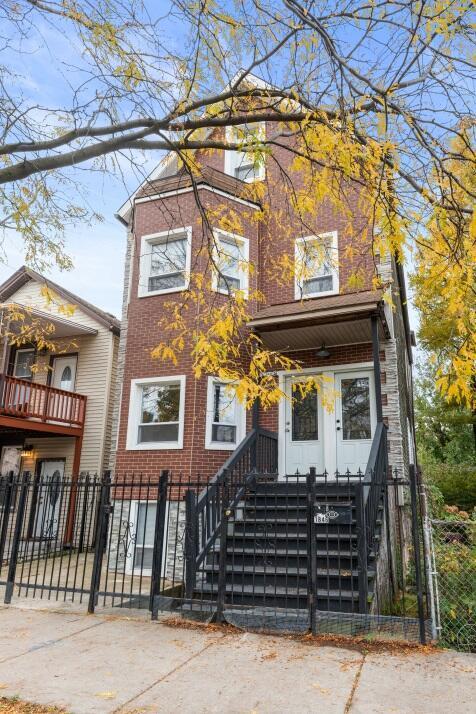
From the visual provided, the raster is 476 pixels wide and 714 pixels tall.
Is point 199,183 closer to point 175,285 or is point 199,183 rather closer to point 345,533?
point 175,285

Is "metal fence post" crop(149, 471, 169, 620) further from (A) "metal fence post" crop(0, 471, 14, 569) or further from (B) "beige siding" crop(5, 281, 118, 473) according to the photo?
(B) "beige siding" crop(5, 281, 118, 473)

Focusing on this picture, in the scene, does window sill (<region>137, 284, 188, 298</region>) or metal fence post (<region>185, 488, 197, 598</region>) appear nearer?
metal fence post (<region>185, 488, 197, 598</region>)

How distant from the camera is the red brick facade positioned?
33.3ft

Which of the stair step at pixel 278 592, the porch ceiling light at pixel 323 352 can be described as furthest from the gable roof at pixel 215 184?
the stair step at pixel 278 592

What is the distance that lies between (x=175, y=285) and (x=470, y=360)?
771 cm

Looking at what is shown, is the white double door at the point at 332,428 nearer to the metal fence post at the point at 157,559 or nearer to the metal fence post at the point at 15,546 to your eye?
the metal fence post at the point at 157,559

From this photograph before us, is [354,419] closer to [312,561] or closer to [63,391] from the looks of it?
[312,561]

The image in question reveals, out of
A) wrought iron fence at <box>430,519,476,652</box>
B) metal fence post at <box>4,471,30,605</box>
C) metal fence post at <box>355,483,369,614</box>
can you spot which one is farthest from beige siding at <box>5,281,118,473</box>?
wrought iron fence at <box>430,519,476,652</box>

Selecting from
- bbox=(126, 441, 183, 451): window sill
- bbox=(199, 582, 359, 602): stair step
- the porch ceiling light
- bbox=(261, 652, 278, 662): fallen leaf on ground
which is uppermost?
the porch ceiling light

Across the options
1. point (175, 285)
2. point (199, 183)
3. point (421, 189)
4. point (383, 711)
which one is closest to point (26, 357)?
point (175, 285)

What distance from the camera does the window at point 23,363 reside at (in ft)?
53.5

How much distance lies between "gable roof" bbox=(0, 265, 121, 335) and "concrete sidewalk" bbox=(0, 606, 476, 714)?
1077cm

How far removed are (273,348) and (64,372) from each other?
26.3 ft

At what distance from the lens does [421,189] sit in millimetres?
5398
